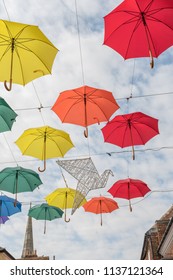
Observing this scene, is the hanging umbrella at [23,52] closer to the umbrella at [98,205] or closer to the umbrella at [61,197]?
the umbrella at [61,197]

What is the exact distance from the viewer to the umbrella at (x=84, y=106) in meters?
8.92

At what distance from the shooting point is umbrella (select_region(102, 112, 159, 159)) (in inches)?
391

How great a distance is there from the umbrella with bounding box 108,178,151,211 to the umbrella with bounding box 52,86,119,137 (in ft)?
13.4

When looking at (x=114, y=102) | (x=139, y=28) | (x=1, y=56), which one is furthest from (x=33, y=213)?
(x=139, y=28)

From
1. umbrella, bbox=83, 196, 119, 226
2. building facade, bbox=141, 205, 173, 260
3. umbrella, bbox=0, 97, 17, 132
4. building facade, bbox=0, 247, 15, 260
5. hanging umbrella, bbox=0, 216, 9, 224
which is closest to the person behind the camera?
umbrella, bbox=0, 97, 17, 132

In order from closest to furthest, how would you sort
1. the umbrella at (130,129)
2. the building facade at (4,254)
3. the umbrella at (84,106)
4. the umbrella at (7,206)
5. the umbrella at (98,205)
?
the umbrella at (84,106) → the umbrella at (130,129) → the umbrella at (7,206) → the umbrella at (98,205) → the building facade at (4,254)

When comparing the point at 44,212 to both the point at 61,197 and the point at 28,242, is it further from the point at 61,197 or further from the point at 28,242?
the point at 28,242

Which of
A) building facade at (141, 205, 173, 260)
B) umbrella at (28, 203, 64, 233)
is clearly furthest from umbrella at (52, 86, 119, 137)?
building facade at (141, 205, 173, 260)

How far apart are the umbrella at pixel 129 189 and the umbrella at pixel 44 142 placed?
10.2 feet

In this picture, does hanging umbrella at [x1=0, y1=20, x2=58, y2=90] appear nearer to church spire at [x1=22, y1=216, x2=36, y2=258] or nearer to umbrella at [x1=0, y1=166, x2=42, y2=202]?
umbrella at [x1=0, y1=166, x2=42, y2=202]

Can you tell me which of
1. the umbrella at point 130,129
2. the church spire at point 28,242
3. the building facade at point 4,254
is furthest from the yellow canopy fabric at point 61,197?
the church spire at point 28,242

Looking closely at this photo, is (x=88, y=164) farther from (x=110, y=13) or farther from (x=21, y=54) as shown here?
(x=110, y=13)

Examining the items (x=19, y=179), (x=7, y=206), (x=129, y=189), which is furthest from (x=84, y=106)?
(x=7, y=206)

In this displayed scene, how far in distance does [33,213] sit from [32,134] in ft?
18.0
